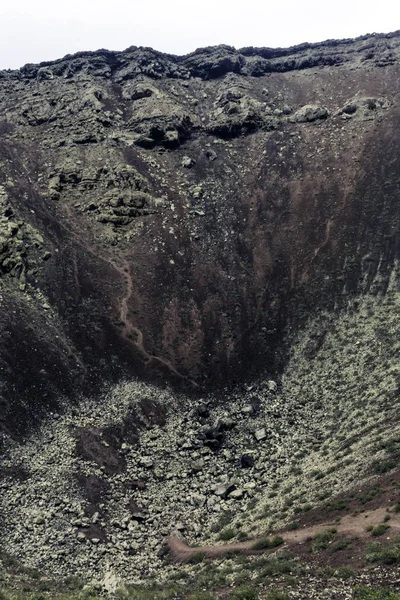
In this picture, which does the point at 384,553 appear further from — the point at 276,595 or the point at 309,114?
the point at 309,114

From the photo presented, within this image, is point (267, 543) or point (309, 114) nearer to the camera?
point (267, 543)

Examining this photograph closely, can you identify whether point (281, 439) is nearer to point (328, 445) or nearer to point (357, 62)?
point (328, 445)

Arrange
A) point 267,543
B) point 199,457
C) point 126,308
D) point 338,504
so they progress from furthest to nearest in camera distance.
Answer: point 126,308 → point 199,457 → point 338,504 → point 267,543

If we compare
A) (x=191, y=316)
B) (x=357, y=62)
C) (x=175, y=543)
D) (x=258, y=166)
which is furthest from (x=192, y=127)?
(x=175, y=543)

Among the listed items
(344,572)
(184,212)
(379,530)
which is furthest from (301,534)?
(184,212)

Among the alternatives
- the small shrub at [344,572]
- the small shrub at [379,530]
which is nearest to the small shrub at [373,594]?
the small shrub at [344,572]

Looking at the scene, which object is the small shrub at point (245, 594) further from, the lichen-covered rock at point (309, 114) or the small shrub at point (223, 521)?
the lichen-covered rock at point (309, 114)
